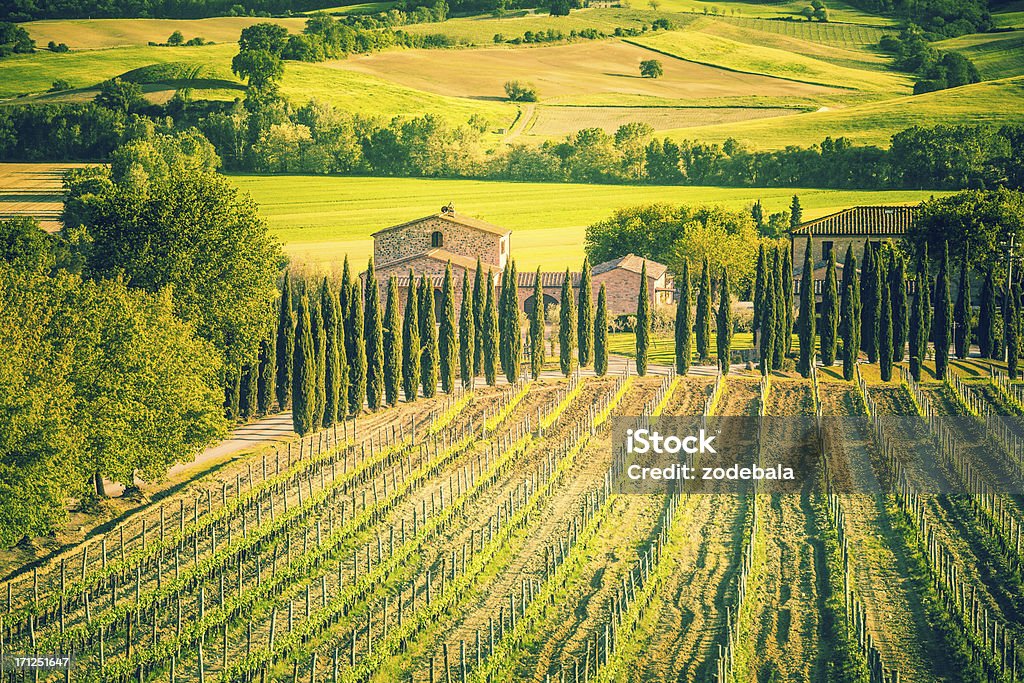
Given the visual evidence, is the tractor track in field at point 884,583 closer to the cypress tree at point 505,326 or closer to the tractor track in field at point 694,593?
the tractor track in field at point 694,593

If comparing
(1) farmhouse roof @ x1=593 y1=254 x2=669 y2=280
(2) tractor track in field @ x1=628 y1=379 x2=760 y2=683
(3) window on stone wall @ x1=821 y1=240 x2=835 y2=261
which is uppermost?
(3) window on stone wall @ x1=821 y1=240 x2=835 y2=261

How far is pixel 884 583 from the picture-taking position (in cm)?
4534

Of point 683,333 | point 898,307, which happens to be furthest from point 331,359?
point 898,307

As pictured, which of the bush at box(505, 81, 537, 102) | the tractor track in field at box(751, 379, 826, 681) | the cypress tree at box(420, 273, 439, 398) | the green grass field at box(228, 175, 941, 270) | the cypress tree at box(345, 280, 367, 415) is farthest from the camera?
the bush at box(505, 81, 537, 102)

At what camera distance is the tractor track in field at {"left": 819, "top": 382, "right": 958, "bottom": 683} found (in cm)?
3894

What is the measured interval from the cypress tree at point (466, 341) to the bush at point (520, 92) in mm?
79054

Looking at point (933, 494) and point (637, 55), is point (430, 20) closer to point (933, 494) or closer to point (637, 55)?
point (637, 55)

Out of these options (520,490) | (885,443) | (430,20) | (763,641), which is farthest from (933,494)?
(430,20)

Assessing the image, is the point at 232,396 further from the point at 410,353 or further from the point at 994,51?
the point at 994,51

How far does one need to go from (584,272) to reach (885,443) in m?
27.4

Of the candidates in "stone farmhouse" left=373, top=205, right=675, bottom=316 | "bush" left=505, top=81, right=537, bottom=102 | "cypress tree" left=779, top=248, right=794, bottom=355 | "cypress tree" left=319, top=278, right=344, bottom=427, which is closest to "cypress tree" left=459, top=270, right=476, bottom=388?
"cypress tree" left=319, top=278, right=344, bottom=427

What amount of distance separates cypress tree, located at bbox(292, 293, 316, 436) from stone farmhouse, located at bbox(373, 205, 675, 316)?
25.5 m

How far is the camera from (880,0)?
192 meters

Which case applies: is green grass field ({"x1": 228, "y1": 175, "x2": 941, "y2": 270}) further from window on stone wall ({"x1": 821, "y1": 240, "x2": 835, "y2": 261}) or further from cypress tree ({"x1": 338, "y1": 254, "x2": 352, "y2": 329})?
cypress tree ({"x1": 338, "y1": 254, "x2": 352, "y2": 329})
